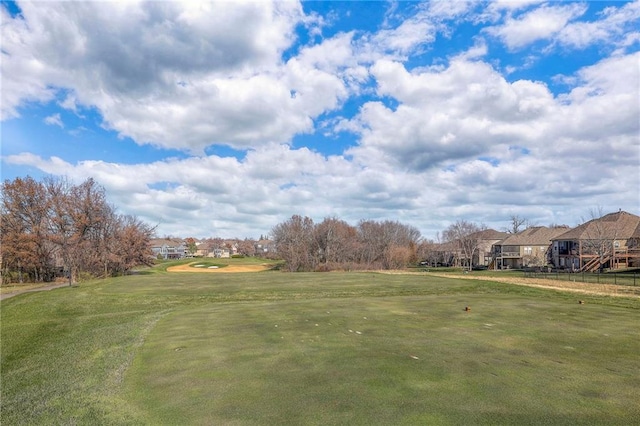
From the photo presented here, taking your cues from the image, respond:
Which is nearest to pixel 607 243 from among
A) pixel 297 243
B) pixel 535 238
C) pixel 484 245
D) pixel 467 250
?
pixel 535 238

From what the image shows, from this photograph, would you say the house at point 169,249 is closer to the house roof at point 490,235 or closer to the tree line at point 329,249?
the tree line at point 329,249

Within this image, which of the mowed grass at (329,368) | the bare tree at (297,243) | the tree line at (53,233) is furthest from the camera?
the bare tree at (297,243)

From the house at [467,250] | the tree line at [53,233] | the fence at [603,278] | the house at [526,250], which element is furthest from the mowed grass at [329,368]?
the house at [467,250]

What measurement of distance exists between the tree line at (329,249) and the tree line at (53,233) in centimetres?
3502

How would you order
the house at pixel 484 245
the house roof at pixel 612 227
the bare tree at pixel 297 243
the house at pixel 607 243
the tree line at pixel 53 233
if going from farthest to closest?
the house at pixel 484 245
the bare tree at pixel 297 243
the house roof at pixel 612 227
the house at pixel 607 243
the tree line at pixel 53 233

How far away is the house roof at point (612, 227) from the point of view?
221 ft

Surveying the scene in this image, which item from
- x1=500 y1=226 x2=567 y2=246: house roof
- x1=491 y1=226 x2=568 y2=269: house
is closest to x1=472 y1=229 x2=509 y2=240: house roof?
x1=500 y1=226 x2=567 y2=246: house roof

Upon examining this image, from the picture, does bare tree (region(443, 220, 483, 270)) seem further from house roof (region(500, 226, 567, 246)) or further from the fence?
the fence

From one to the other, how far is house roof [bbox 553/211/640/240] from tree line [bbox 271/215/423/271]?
3430cm

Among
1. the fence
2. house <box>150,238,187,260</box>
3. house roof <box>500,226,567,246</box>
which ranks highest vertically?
house roof <box>500,226,567,246</box>

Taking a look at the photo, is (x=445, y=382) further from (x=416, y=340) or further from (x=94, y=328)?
(x=94, y=328)

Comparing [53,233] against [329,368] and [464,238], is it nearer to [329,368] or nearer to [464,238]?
[329,368]

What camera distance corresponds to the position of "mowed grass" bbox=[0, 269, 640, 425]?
20.9 feet

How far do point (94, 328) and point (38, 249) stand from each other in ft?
132
